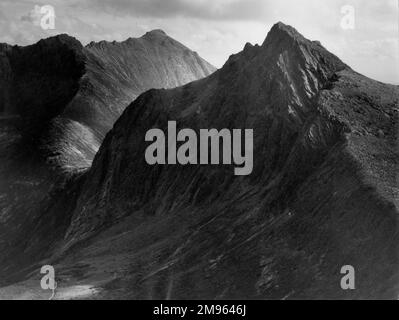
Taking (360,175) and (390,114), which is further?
(390,114)

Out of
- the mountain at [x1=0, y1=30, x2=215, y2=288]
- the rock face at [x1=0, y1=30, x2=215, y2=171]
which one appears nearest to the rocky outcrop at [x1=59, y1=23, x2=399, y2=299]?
the mountain at [x1=0, y1=30, x2=215, y2=288]

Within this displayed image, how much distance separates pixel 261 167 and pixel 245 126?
6383 mm

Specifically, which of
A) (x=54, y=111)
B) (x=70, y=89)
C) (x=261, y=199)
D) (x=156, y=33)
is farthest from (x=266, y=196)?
(x=156, y=33)

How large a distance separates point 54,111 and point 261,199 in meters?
72.2

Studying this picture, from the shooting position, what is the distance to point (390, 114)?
61625mm

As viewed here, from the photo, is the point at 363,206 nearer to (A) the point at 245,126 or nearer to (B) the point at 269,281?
(B) the point at 269,281

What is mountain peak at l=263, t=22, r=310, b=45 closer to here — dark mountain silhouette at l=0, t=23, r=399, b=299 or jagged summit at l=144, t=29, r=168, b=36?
dark mountain silhouette at l=0, t=23, r=399, b=299

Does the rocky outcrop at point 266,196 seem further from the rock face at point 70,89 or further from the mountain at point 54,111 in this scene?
the rock face at point 70,89

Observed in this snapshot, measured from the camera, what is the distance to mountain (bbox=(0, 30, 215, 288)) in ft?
326

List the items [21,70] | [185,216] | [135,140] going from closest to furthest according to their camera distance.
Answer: [185,216] < [135,140] < [21,70]

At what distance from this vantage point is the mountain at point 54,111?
9944 centimetres

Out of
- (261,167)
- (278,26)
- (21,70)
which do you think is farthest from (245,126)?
(21,70)

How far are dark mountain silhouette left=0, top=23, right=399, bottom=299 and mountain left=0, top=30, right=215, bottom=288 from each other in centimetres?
1563

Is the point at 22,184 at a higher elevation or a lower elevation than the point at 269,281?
higher
